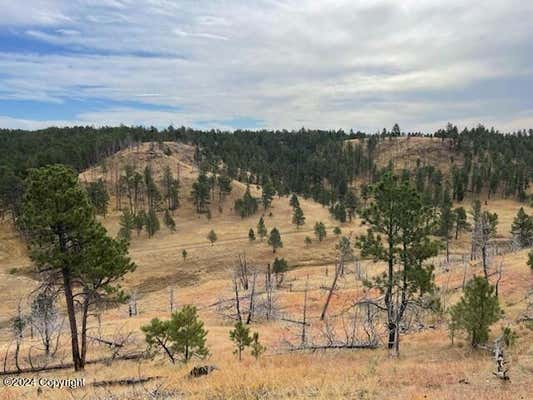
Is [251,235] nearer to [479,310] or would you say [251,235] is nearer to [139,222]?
[139,222]

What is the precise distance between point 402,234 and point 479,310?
188 inches

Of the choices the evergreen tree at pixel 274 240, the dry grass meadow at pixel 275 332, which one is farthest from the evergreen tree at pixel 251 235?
the evergreen tree at pixel 274 240

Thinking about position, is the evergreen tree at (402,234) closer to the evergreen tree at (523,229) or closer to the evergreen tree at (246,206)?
the evergreen tree at (523,229)

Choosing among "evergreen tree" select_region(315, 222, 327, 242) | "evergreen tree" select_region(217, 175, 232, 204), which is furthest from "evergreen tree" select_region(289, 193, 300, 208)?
"evergreen tree" select_region(315, 222, 327, 242)

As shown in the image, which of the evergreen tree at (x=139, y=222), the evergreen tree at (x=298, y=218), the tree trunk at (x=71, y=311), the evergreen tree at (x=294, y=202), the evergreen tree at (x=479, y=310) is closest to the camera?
the evergreen tree at (x=479, y=310)

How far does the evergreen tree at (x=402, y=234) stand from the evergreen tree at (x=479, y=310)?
2.08 m

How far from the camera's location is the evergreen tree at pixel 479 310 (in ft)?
61.9

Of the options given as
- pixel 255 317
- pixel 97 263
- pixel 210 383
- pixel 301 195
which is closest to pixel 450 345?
pixel 210 383

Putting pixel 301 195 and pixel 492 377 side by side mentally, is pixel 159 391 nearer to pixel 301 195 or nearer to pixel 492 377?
pixel 492 377

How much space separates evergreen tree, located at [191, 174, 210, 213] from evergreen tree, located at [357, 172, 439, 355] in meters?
93.3

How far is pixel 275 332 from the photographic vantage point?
35.0 m

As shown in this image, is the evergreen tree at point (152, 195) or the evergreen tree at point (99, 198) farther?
the evergreen tree at point (152, 195)

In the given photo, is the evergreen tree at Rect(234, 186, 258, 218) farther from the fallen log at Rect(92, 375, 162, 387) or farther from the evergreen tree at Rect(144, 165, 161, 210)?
the fallen log at Rect(92, 375, 162, 387)

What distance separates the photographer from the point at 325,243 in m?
89.7
